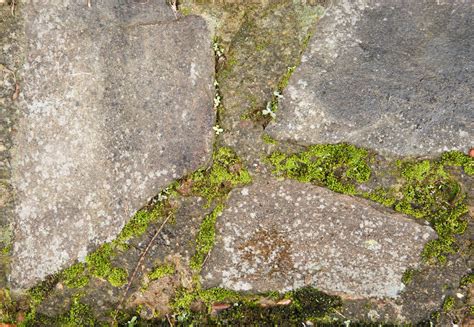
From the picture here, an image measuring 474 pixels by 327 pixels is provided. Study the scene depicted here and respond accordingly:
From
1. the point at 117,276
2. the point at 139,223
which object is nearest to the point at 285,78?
the point at 139,223

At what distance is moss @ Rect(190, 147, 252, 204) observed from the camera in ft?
10.5

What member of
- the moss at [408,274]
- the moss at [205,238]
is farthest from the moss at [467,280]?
the moss at [205,238]

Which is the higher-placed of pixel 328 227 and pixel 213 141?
pixel 213 141

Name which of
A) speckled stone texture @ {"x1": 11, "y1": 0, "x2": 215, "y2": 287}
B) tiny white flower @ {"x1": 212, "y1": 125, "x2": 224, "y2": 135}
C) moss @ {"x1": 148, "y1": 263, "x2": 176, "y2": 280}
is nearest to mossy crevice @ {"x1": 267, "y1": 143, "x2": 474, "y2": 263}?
tiny white flower @ {"x1": 212, "y1": 125, "x2": 224, "y2": 135}

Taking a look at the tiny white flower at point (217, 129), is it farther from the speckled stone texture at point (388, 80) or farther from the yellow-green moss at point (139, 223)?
the yellow-green moss at point (139, 223)

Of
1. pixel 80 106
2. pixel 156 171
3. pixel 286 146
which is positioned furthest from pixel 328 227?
pixel 80 106

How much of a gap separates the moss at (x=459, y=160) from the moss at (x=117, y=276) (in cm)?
230

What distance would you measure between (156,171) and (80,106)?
27.2 inches

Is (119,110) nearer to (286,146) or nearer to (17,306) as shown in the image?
(286,146)

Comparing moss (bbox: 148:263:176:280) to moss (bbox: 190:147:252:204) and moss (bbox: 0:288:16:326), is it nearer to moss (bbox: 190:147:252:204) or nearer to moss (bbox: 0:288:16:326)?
moss (bbox: 190:147:252:204)

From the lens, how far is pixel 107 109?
3215mm

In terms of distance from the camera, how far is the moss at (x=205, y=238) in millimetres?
3232

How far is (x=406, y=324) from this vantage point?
3227mm

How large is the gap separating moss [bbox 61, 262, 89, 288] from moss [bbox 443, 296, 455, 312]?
249 centimetres
